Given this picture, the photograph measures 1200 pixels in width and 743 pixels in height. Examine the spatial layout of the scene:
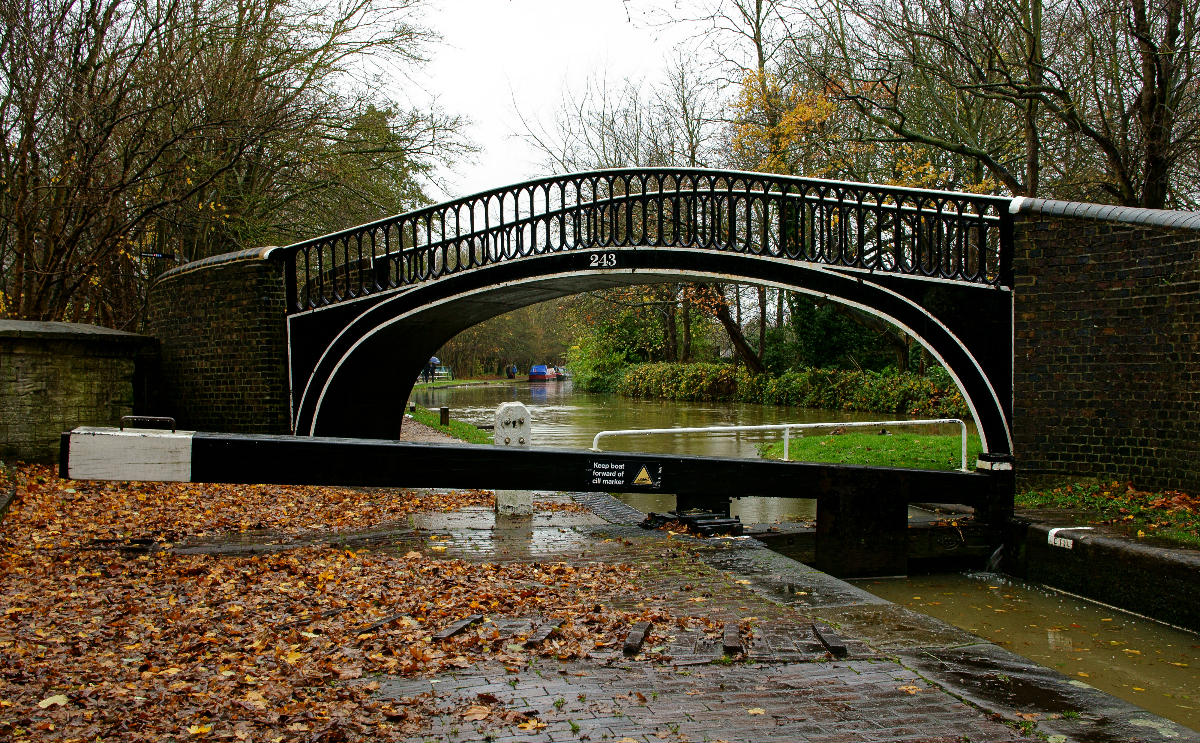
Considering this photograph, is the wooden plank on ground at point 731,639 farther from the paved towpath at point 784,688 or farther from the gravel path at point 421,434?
the gravel path at point 421,434

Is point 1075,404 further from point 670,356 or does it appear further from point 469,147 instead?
point 670,356

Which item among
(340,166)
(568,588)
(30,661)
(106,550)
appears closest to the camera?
(30,661)

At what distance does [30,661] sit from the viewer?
172 inches

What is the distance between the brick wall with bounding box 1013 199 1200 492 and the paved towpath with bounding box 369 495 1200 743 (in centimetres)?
484

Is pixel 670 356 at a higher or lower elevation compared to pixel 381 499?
higher

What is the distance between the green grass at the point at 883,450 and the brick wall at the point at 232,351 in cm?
746

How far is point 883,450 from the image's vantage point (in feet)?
47.4

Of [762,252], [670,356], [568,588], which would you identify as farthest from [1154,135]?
[670,356]

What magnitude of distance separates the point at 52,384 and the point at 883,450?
11717 millimetres

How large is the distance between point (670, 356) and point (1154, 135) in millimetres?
27204

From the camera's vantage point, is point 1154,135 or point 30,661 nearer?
point 30,661

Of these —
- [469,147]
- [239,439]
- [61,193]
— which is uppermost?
[469,147]

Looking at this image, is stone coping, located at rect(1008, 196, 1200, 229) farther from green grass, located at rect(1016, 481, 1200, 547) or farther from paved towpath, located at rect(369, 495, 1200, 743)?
paved towpath, located at rect(369, 495, 1200, 743)

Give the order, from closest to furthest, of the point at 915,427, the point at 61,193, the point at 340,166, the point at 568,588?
1. the point at 568,588
2. the point at 61,193
3. the point at 340,166
4. the point at 915,427
